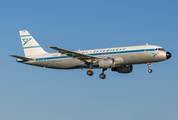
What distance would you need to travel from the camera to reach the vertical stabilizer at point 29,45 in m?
54.3

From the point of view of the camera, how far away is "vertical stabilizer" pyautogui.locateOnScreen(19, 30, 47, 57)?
5426 centimetres

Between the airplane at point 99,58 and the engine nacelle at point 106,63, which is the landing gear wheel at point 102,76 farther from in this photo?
the engine nacelle at point 106,63

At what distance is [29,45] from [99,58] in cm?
1527

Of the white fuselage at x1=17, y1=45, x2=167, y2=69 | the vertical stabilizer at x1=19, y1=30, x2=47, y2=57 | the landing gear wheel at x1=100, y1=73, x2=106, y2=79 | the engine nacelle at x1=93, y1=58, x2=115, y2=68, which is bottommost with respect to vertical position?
the landing gear wheel at x1=100, y1=73, x2=106, y2=79

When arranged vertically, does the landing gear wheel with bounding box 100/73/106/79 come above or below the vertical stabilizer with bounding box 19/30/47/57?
A: below

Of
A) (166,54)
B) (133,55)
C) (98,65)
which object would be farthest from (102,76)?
→ (166,54)

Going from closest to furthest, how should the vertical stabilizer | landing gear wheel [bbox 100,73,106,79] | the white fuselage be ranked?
the white fuselage, landing gear wheel [bbox 100,73,106,79], the vertical stabilizer

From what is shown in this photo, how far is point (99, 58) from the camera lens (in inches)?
1857

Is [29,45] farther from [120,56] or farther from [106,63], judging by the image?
[120,56]

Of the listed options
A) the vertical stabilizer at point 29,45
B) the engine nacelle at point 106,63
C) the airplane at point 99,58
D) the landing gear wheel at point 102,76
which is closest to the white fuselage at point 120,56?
the airplane at point 99,58

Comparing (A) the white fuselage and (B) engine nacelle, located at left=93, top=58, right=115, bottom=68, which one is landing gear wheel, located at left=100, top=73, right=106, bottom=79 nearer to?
(A) the white fuselage

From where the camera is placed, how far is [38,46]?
5506cm

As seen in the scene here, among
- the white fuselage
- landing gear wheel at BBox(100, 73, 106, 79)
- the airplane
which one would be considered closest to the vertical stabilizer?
the airplane

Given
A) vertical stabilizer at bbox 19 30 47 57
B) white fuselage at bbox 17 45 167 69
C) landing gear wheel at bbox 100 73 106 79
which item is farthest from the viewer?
vertical stabilizer at bbox 19 30 47 57
